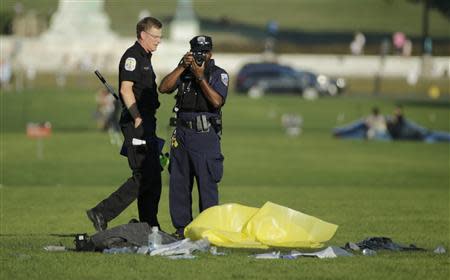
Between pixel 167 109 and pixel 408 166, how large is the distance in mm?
23472

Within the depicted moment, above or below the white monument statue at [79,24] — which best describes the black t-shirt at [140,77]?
above

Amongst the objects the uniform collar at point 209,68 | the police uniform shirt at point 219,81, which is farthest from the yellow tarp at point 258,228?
the uniform collar at point 209,68

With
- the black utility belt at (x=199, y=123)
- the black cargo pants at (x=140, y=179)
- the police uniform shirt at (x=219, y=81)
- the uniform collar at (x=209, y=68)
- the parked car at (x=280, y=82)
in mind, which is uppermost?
the uniform collar at (x=209, y=68)

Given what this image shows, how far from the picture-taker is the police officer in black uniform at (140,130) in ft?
46.7

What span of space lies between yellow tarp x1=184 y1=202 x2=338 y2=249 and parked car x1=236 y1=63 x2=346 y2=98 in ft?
200

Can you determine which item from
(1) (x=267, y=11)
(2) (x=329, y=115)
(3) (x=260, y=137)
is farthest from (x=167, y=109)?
(1) (x=267, y=11)

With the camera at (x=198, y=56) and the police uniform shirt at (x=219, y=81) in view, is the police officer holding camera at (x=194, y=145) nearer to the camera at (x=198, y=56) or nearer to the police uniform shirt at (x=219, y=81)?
the police uniform shirt at (x=219, y=81)

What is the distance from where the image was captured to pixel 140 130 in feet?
47.2

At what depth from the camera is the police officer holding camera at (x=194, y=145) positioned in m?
14.1

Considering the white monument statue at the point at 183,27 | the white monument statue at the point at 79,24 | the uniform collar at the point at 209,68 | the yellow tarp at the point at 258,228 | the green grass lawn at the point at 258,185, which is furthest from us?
the white monument statue at the point at 183,27

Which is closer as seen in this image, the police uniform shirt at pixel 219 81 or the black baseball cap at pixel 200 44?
the black baseball cap at pixel 200 44

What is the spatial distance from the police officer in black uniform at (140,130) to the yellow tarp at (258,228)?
0.98 metres

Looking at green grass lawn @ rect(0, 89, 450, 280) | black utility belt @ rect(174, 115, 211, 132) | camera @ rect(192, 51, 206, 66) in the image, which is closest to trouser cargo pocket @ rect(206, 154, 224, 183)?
black utility belt @ rect(174, 115, 211, 132)

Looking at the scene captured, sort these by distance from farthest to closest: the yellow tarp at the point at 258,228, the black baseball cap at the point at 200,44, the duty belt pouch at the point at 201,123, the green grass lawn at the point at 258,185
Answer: the duty belt pouch at the point at 201,123, the black baseball cap at the point at 200,44, the yellow tarp at the point at 258,228, the green grass lawn at the point at 258,185
